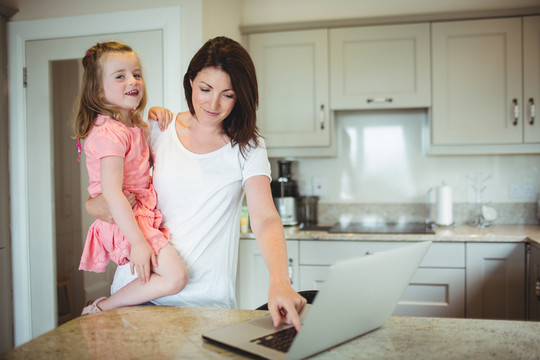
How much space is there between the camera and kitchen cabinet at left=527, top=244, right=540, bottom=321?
8.11 ft

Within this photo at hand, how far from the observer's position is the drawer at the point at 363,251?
8.69ft

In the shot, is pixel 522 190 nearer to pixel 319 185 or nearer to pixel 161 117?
pixel 319 185

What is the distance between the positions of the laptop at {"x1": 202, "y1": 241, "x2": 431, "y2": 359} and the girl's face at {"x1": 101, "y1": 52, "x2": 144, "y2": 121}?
35.3 inches

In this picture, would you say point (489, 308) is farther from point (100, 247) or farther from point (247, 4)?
point (247, 4)

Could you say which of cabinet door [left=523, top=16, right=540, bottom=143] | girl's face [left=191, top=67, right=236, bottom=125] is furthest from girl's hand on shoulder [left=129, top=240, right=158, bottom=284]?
cabinet door [left=523, top=16, right=540, bottom=143]

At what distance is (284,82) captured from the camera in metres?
3.07

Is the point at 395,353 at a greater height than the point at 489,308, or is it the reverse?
the point at 395,353

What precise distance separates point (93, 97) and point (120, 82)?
100 mm

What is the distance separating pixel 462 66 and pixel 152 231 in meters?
2.28

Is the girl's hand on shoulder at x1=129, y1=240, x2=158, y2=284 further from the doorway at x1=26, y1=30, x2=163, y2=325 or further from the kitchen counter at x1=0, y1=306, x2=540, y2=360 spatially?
the doorway at x1=26, y1=30, x2=163, y2=325

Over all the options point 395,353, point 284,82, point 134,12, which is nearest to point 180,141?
point 395,353

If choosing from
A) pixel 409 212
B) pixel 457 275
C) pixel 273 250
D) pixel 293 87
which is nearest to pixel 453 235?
pixel 457 275

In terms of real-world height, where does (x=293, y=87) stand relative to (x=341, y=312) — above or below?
above

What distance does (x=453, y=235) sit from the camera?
267 centimetres
